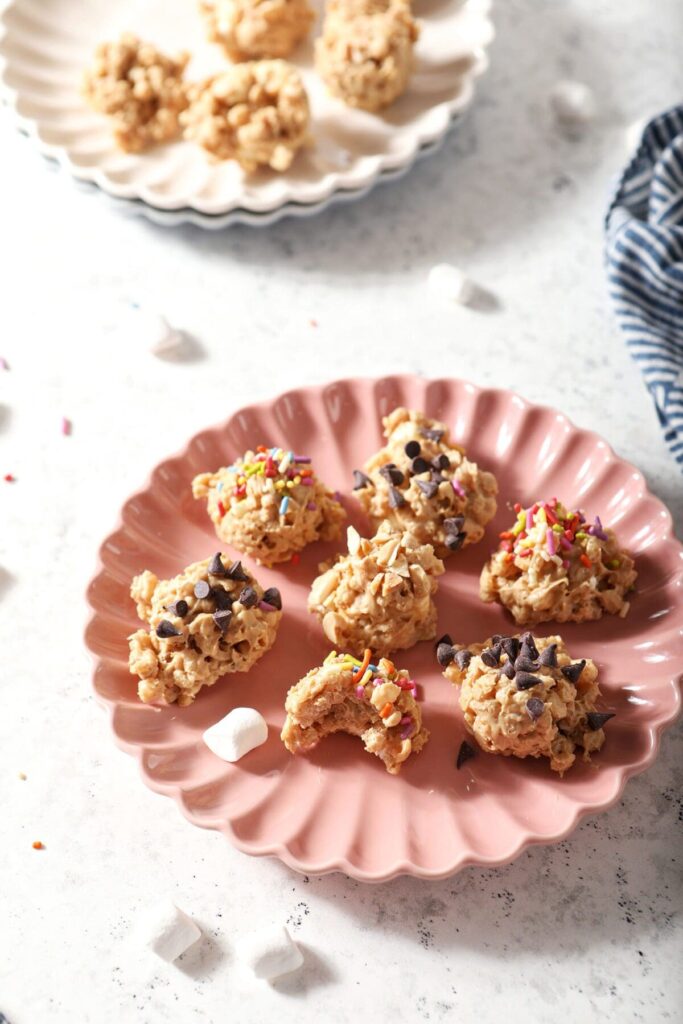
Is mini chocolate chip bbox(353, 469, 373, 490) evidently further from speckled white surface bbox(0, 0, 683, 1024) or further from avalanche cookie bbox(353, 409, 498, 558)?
speckled white surface bbox(0, 0, 683, 1024)

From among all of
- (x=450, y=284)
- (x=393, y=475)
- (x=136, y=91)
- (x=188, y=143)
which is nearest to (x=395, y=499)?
(x=393, y=475)

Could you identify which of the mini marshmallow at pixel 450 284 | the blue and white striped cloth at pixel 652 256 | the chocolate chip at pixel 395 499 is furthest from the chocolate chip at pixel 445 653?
the mini marshmallow at pixel 450 284

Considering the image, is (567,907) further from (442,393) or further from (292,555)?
(442,393)

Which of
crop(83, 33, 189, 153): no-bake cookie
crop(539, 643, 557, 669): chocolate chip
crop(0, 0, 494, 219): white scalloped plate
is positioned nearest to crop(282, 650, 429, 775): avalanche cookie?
crop(539, 643, 557, 669): chocolate chip

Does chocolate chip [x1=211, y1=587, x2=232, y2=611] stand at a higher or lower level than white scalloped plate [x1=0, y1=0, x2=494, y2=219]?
lower

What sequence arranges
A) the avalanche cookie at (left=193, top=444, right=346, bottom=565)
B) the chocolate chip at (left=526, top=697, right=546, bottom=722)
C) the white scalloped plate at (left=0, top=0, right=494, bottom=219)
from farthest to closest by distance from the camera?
1. the white scalloped plate at (left=0, top=0, right=494, bottom=219)
2. the avalanche cookie at (left=193, top=444, right=346, bottom=565)
3. the chocolate chip at (left=526, top=697, right=546, bottom=722)

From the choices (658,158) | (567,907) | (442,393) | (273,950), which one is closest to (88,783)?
(273,950)
